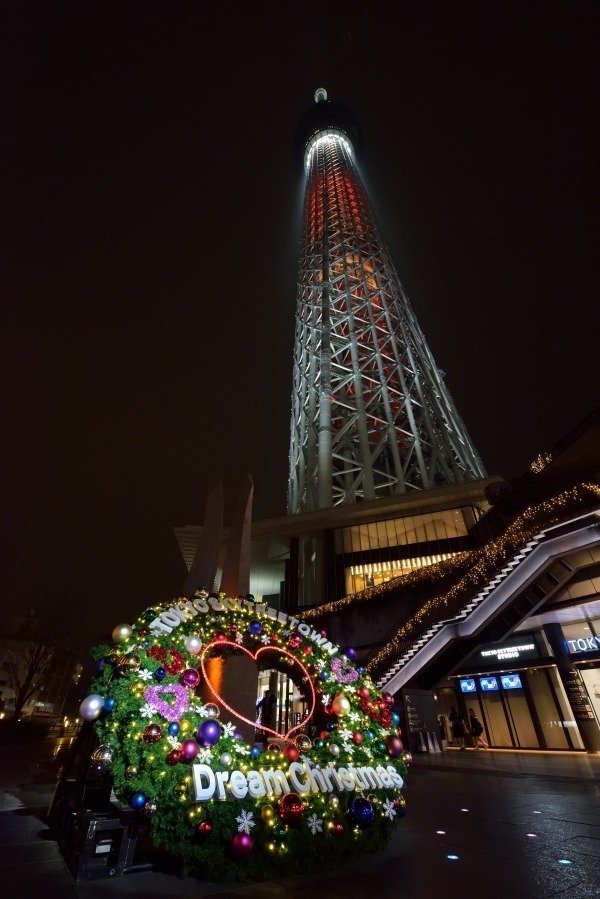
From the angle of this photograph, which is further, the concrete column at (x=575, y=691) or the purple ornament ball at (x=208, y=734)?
the concrete column at (x=575, y=691)

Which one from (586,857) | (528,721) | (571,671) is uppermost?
(571,671)

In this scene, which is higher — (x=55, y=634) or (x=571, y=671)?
(x=55, y=634)

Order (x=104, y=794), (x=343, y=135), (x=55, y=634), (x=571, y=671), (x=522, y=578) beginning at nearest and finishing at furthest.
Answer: (x=104, y=794) → (x=522, y=578) → (x=571, y=671) → (x=55, y=634) → (x=343, y=135)

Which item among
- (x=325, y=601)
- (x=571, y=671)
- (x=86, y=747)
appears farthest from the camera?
(x=325, y=601)

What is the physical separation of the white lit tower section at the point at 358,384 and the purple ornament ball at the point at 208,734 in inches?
1206

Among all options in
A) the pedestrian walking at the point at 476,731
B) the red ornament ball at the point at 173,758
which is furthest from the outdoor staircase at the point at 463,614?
the red ornament ball at the point at 173,758

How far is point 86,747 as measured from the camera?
6891mm

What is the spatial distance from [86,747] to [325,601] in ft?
80.1

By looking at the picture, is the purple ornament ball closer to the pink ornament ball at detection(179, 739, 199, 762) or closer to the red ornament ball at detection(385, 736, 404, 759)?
the pink ornament ball at detection(179, 739, 199, 762)

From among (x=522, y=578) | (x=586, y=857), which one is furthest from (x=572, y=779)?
(x=522, y=578)

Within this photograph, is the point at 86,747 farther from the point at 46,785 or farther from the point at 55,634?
the point at 55,634

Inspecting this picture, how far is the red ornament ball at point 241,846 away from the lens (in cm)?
411

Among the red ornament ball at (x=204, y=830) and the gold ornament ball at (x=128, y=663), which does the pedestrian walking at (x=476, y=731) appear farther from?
the gold ornament ball at (x=128, y=663)

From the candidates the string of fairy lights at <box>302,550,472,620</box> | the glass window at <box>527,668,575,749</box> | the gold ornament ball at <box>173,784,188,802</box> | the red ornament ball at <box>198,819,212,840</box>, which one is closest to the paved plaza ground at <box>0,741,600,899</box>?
the red ornament ball at <box>198,819,212,840</box>
